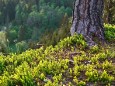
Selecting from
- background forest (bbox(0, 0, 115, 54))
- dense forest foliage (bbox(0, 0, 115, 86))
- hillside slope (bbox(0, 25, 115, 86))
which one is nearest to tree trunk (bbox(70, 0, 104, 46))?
dense forest foliage (bbox(0, 0, 115, 86))

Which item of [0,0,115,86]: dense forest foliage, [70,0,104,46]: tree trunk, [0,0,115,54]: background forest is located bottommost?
[0,0,115,54]: background forest

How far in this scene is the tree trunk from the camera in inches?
407

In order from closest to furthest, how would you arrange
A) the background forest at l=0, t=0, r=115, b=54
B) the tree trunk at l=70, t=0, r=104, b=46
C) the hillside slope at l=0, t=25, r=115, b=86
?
1. the hillside slope at l=0, t=25, r=115, b=86
2. the tree trunk at l=70, t=0, r=104, b=46
3. the background forest at l=0, t=0, r=115, b=54

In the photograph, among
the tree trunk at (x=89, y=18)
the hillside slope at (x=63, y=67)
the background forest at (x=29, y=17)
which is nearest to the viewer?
the hillside slope at (x=63, y=67)

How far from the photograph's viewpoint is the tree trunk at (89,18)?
33.9ft

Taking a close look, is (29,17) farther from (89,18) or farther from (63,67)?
(63,67)

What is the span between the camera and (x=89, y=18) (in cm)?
1042

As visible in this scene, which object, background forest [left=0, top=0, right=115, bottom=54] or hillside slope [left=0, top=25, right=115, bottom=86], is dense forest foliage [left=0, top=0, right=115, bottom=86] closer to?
hillside slope [left=0, top=25, right=115, bottom=86]

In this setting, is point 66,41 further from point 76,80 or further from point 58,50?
point 76,80

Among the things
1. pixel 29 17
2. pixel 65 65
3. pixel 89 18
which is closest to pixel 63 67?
pixel 65 65

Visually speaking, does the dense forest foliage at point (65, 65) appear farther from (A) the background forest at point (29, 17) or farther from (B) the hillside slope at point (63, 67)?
(A) the background forest at point (29, 17)

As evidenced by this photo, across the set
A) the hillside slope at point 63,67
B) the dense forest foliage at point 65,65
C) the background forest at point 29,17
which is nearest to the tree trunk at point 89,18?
the dense forest foliage at point 65,65

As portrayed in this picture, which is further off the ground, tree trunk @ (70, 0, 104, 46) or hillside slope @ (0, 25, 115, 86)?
tree trunk @ (70, 0, 104, 46)

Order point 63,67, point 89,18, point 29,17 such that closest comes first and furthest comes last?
1. point 63,67
2. point 89,18
3. point 29,17
